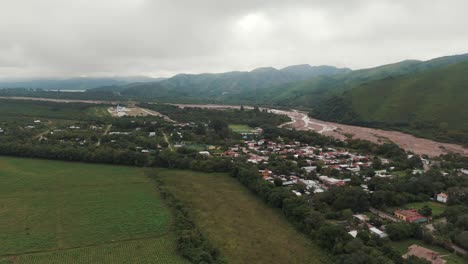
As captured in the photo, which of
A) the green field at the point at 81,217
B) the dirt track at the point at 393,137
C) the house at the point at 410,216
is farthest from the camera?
the dirt track at the point at 393,137

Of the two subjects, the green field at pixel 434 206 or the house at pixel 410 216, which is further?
the green field at pixel 434 206

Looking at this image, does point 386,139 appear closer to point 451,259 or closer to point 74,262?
point 451,259

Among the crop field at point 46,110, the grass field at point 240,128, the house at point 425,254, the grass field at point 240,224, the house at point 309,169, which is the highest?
the crop field at point 46,110

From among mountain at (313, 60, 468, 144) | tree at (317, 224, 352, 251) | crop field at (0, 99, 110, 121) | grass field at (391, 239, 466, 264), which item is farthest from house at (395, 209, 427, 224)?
crop field at (0, 99, 110, 121)

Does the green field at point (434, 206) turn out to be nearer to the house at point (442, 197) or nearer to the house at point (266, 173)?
the house at point (442, 197)

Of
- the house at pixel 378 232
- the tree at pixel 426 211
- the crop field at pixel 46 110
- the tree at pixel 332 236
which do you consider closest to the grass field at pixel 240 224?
the tree at pixel 332 236

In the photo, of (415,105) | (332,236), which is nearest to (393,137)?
(415,105)

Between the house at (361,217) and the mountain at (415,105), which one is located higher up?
the mountain at (415,105)
